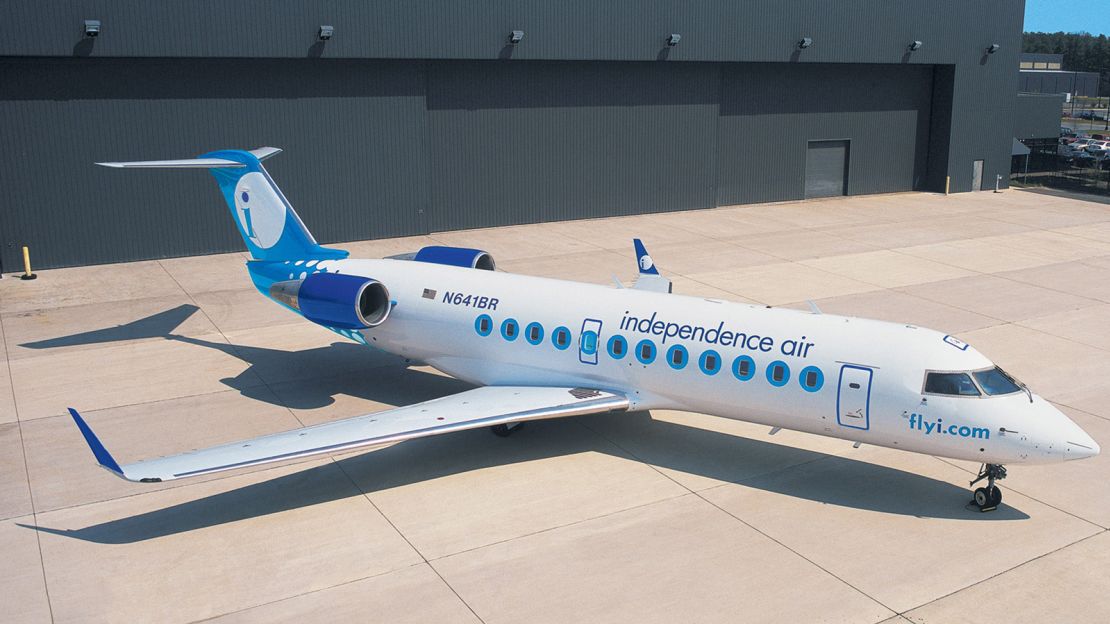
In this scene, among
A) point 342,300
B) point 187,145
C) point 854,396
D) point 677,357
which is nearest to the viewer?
point 854,396

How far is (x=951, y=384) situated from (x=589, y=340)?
5567mm

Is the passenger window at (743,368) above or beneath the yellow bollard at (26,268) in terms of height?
above

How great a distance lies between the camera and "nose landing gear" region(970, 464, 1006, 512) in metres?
13.8

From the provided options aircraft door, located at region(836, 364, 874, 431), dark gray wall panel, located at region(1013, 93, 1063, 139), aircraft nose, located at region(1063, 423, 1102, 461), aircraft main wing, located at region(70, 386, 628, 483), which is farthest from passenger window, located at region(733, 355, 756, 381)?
dark gray wall panel, located at region(1013, 93, 1063, 139)

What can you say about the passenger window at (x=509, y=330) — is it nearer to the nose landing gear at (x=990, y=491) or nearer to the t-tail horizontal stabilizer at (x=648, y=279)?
the t-tail horizontal stabilizer at (x=648, y=279)

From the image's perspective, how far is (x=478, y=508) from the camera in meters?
14.2

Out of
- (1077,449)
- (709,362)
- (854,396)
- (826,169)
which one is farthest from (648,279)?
(826,169)

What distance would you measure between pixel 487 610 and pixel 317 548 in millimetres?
2773

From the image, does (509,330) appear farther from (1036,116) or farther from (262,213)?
(1036,116)

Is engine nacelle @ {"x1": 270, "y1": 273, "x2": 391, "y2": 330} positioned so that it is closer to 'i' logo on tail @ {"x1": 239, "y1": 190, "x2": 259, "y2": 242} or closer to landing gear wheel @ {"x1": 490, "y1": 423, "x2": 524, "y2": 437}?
'i' logo on tail @ {"x1": 239, "y1": 190, "x2": 259, "y2": 242}

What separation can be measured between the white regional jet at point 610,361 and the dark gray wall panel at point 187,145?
10.5 m

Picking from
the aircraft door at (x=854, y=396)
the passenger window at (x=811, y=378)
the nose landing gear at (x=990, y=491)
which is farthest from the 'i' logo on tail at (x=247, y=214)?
the nose landing gear at (x=990, y=491)

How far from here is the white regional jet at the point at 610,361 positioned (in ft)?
43.9

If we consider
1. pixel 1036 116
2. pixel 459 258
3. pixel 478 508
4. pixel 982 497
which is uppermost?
pixel 1036 116
